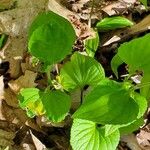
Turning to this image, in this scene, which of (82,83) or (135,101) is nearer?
(135,101)

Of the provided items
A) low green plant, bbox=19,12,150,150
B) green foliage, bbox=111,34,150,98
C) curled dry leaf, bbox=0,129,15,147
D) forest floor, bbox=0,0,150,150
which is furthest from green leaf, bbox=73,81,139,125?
curled dry leaf, bbox=0,129,15,147

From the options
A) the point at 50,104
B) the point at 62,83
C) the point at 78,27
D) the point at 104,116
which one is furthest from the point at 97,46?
the point at 104,116

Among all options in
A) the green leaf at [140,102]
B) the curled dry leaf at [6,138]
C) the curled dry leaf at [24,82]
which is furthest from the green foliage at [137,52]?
the curled dry leaf at [6,138]

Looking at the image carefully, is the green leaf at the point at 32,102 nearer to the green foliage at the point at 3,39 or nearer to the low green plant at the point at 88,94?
the low green plant at the point at 88,94

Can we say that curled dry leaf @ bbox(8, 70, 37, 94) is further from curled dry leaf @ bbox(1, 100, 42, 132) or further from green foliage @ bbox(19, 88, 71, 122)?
green foliage @ bbox(19, 88, 71, 122)

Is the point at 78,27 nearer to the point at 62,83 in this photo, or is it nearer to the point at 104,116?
the point at 62,83
